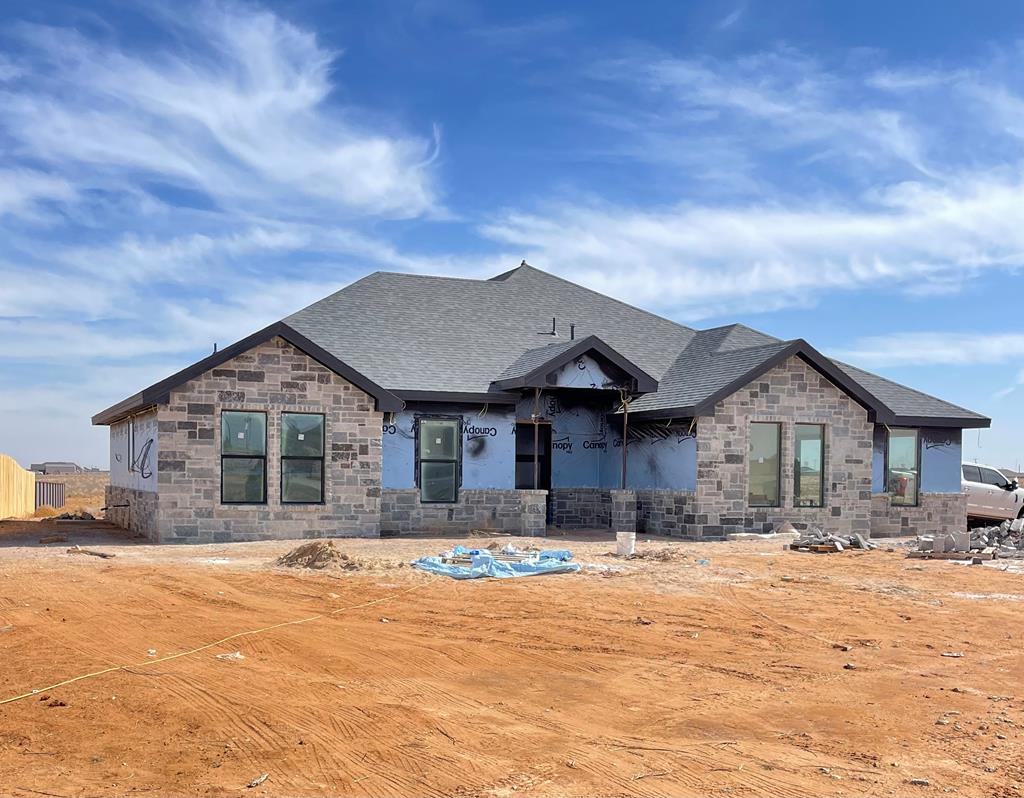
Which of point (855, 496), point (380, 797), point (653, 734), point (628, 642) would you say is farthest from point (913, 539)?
point (380, 797)

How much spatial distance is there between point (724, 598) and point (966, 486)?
1691cm

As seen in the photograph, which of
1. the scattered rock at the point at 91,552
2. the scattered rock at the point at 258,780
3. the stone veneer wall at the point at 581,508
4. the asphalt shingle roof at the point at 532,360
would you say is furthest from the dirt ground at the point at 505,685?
the stone veneer wall at the point at 581,508

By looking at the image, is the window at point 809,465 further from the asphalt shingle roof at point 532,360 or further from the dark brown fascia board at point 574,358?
the asphalt shingle roof at point 532,360

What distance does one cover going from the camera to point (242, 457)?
762 inches

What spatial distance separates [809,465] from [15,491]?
945 inches

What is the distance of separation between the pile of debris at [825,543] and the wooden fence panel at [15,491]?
2264 cm

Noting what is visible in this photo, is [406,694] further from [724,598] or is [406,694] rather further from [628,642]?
[724,598]

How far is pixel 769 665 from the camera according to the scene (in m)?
9.30

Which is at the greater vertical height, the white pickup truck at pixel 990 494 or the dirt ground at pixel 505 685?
the white pickup truck at pixel 990 494

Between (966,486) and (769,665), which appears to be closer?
(769,665)

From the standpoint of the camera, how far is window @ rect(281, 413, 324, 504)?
19766 mm

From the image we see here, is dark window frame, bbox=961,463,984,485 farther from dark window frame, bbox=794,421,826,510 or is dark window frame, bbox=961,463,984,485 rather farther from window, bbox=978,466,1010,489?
dark window frame, bbox=794,421,826,510

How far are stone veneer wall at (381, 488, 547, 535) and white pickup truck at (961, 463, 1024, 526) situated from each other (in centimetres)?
A: 1252

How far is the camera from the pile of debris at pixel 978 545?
18609 mm
